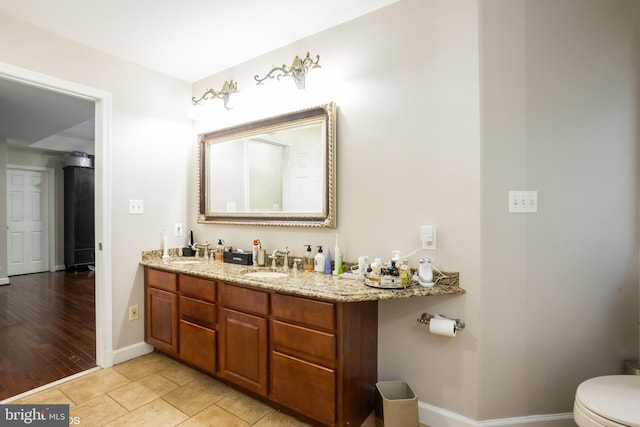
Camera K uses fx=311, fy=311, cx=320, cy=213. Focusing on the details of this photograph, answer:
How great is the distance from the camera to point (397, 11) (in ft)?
6.10

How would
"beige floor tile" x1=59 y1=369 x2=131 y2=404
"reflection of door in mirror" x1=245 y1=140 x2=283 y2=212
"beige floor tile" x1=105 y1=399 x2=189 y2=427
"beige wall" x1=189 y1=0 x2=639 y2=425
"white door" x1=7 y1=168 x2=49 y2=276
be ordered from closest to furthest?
"beige wall" x1=189 y1=0 x2=639 y2=425
"beige floor tile" x1=105 y1=399 x2=189 y2=427
"beige floor tile" x1=59 y1=369 x2=131 y2=404
"reflection of door in mirror" x1=245 y1=140 x2=283 y2=212
"white door" x1=7 y1=168 x2=49 y2=276

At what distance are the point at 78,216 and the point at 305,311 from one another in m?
6.07

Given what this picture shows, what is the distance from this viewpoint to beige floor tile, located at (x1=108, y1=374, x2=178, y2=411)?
1.97m

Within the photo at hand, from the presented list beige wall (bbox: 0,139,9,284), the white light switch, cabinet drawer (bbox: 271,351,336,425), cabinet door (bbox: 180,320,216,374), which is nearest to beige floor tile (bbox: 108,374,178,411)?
cabinet door (bbox: 180,320,216,374)

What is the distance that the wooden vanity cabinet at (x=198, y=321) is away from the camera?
2.08 m

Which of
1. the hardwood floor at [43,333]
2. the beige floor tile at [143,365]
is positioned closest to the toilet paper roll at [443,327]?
the beige floor tile at [143,365]

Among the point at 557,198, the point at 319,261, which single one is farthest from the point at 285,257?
the point at 557,198

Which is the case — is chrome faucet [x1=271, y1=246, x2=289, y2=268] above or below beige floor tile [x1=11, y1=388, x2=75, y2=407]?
above

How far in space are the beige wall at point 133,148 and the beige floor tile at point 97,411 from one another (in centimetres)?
59

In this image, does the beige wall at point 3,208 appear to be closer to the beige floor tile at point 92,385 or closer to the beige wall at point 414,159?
the beige floor tile at point 92,385

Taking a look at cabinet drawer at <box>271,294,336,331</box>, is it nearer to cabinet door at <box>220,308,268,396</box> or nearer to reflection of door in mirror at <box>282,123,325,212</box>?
cabinet door at <box>220,308,268,396</box>

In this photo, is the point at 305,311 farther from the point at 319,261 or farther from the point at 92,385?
the point at 92,385

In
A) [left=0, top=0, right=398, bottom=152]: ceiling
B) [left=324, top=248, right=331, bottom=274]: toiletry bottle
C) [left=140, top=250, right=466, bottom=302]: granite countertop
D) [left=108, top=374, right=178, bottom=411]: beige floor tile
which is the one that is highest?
[left=0, top=0, right=398, bottom=152]: ceiling

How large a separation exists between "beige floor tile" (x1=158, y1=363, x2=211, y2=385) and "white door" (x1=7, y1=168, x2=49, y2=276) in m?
5.11
